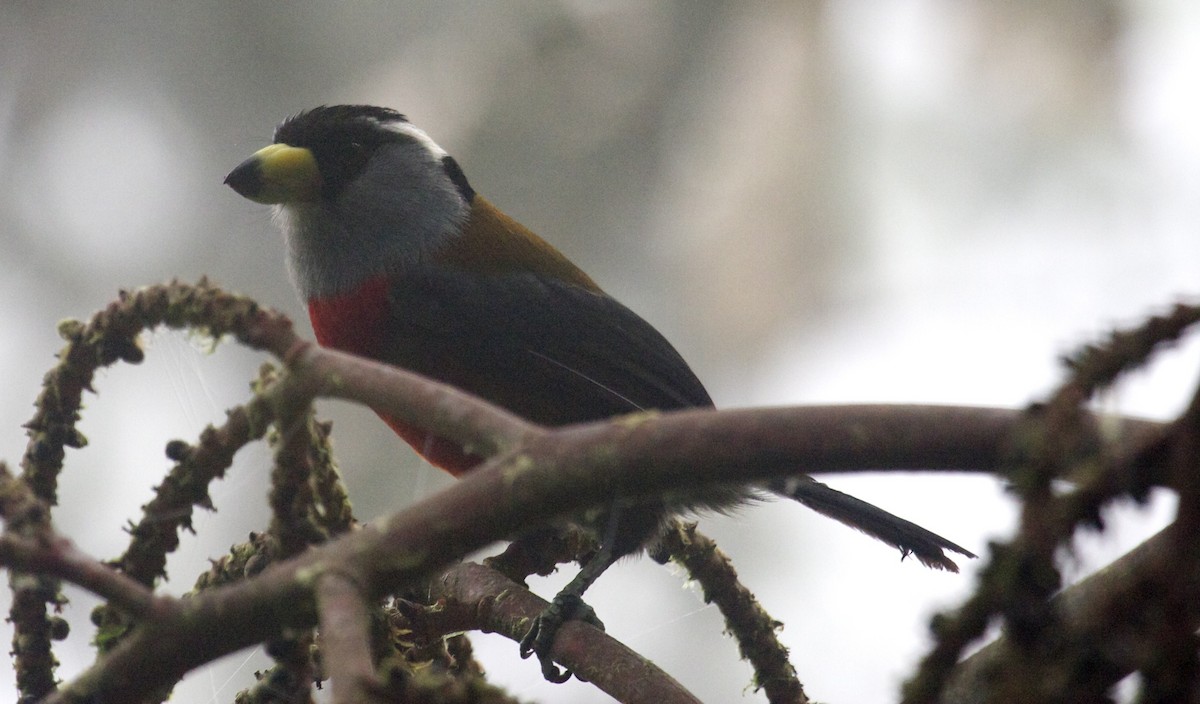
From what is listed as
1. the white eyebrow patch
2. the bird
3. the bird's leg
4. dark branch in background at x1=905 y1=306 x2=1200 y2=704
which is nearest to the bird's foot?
the bird's leg

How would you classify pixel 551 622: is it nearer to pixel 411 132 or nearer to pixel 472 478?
pixel 472 478

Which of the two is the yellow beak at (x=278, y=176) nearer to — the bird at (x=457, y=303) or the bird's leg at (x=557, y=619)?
the bird at (x=457, y=303)

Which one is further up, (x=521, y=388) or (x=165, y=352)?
(x=521, y=388)

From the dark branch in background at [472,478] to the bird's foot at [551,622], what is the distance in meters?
0.73

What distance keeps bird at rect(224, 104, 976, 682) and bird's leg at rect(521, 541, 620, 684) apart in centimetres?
15

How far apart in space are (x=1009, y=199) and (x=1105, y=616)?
5631 mm

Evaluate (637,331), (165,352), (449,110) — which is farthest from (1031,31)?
(165,352)

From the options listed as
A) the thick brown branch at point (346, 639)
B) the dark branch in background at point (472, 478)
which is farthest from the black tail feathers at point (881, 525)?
the thick brown branch at point (346, 639)

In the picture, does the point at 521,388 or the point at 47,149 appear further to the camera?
the point at 47,149

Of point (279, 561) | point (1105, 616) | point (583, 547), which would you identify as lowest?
point (1105, 616)

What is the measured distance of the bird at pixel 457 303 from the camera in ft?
7.91

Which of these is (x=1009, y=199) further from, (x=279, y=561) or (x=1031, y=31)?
(x=279, y=561)

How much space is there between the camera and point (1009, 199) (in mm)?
5914

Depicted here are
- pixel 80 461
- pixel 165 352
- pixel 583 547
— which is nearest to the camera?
pixel 165 352
